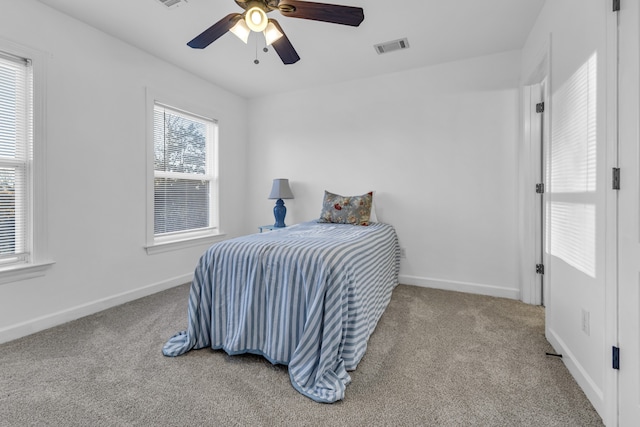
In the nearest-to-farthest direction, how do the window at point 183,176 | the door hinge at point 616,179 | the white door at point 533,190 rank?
the door hinge at point 616,179 < the white door at point 533,190 < the window at point 183,176

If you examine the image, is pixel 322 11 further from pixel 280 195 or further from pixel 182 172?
pixel 182 172

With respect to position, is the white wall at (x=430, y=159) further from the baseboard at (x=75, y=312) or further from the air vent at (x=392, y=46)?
the baseboard at (x=75, y=312)

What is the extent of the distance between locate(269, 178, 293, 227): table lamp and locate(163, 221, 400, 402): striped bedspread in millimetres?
1798

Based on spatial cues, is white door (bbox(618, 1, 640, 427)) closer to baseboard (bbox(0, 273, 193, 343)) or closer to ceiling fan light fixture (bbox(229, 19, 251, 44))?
ceiling fan light fixture (bbox(229, 19, 251, 44))

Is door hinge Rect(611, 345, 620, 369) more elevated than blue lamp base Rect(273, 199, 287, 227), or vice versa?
blue lamp base Rect(273, 199, 287, 227)

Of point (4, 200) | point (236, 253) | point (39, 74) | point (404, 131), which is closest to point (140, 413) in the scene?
point (236, 253)

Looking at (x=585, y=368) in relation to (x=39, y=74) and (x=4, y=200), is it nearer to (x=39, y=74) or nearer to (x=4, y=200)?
(x=4, y=200)

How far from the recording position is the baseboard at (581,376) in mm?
1408

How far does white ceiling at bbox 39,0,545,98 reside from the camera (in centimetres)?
233

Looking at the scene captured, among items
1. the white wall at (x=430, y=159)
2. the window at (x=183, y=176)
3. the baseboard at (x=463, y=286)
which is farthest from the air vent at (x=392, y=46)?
the baseboard at (x=463, y=286)

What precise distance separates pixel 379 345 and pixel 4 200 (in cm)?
292

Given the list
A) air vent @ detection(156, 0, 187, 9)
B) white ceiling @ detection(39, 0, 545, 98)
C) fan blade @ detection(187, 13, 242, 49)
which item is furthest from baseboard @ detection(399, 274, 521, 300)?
air vent @ detection(156, 0, 187, 9)

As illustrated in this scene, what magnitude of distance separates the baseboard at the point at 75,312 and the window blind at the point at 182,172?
613 millimetres

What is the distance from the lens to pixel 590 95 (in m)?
1.53
